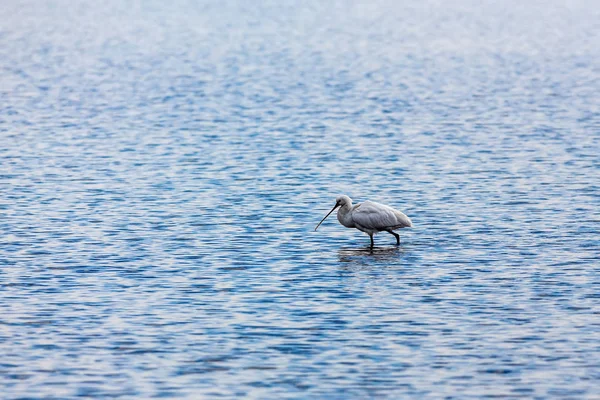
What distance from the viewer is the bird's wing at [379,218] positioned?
24203 millimetres

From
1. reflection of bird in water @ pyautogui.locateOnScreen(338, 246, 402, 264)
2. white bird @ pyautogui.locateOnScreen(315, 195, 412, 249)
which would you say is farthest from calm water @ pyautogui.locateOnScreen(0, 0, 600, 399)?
white bird @ pyautogui.locateOnScreen(315, 195, 412, 249)

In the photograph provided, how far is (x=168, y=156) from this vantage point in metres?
37.0

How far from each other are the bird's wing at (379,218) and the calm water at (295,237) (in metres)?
0.51

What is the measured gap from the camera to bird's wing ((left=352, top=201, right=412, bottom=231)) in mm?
24203

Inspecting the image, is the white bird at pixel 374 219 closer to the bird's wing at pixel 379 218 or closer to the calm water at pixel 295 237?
A: the bird's wing at pixel 379 218

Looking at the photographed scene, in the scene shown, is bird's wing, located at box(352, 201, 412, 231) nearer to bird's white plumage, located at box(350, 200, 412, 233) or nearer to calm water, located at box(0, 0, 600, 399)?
bird's white plumage, located at box(350, 200, 412, 233)

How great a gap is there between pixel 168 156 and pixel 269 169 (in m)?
3.60

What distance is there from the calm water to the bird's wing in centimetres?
51

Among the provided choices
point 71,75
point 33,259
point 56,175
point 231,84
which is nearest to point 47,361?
point 33,259

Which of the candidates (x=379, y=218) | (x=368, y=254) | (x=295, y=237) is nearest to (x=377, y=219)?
(x=379, y=218)

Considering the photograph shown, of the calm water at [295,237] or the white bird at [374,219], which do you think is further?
the white bird at [374,219]

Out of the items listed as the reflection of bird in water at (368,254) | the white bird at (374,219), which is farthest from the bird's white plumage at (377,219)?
the reflection of bird in water at (368,254)

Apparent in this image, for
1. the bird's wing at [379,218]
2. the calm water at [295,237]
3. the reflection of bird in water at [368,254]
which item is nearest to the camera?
the calm water at [295,237]

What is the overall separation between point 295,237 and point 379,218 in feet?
6.70
